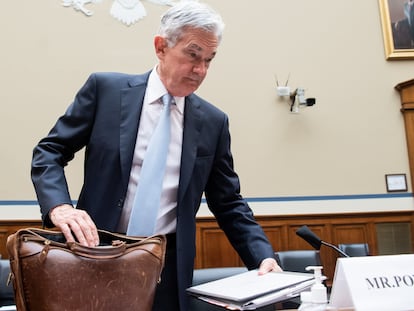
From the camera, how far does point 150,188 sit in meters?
1.25

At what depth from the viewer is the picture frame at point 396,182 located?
6.29 meters

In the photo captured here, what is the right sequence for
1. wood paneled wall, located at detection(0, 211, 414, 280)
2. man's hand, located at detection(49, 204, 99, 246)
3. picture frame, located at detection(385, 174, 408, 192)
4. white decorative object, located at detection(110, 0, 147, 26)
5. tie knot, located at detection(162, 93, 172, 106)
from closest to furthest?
man's hand, located at detection(49, 204, 99, 246)
tie knot, located at detection(162, 93, 172, 106)
wood paneled wall, located at detection(0, 211, 414, 280)
white decorative object, located at detection(110, 0, 147, 26)
picture frame, located at detection(385, 174, 408, 192)

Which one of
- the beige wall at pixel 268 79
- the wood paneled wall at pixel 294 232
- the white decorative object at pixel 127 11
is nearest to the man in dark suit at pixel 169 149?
the wood paneled wall at pixel 294 232

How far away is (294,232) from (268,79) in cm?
217

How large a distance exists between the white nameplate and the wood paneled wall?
4811 millimetres

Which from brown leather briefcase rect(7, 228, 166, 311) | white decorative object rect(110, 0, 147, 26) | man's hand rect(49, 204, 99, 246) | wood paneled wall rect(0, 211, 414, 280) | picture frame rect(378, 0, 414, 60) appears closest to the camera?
brown leather briefcase rect(7, 228, 166, 311)

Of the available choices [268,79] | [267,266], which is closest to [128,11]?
[268,79]

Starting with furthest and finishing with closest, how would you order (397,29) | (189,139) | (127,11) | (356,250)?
(397,29) → (127,11) → (356,250) → (189,139)

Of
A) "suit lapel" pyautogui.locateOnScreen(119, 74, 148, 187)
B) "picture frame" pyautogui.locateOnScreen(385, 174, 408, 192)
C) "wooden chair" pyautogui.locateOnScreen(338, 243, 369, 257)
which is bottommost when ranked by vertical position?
"wooden chair" pyautogui.locateOnScreen(338, 243, 369, 257)

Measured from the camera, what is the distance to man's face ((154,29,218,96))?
132 centimetres

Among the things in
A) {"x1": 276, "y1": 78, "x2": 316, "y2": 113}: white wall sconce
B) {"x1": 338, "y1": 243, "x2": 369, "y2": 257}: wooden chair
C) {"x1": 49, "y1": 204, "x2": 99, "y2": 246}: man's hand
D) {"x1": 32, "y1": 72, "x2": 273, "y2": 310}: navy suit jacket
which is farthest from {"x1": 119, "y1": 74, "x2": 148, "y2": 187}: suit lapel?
{"x1": 276, "y1": 78, "x2": 316, "y2": 113}: white wall sconce

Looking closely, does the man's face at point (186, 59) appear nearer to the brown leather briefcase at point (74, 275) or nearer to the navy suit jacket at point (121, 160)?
the navy suit jacket at point (121, 160)

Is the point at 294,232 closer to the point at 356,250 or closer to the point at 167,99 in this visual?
the point at 356,250

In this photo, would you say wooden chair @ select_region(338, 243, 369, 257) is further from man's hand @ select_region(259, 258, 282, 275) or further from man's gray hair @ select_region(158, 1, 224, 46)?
man's gray hair @ select_region(158, 1, 224, 46)
